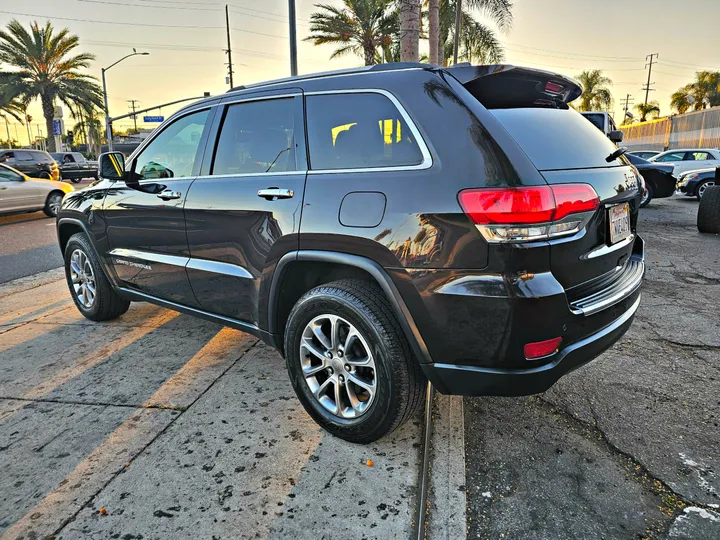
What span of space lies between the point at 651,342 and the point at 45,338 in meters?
4.81

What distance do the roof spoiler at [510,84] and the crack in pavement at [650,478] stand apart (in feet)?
5.62

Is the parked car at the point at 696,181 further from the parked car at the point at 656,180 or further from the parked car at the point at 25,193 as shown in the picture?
the parked car at the point at 25,193

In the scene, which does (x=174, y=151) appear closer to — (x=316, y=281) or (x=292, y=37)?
(x=316, y=281)

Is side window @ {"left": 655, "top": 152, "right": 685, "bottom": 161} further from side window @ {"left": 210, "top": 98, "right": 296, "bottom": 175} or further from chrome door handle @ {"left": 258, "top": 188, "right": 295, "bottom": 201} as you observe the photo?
chrome door handle @ {"left": 258, "top": 188, "right": 295, "bottom": 201}

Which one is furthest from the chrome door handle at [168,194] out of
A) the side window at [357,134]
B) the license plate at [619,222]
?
the license plate at [619,222]

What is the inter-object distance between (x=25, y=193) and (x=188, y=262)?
11.4 m

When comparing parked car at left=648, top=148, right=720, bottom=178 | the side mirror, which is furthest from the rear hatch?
parked car at left=648, top=148, right=720, bottom=178

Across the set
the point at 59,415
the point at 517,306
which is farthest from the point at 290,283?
the point at 59,415

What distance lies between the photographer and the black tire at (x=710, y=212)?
343 inches

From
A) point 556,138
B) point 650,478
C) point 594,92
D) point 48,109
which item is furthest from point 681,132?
point 48,109

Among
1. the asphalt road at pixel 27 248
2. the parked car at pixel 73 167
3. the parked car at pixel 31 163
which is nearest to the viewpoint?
the asphalt road at pixel 27 248

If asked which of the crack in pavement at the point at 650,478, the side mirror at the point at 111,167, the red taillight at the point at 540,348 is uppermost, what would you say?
the side mirror at the point at 111,167

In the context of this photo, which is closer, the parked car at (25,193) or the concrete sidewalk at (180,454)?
the concrete sidewalk at (180,454)

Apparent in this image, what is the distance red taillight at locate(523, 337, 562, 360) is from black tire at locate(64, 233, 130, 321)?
11.3ft
